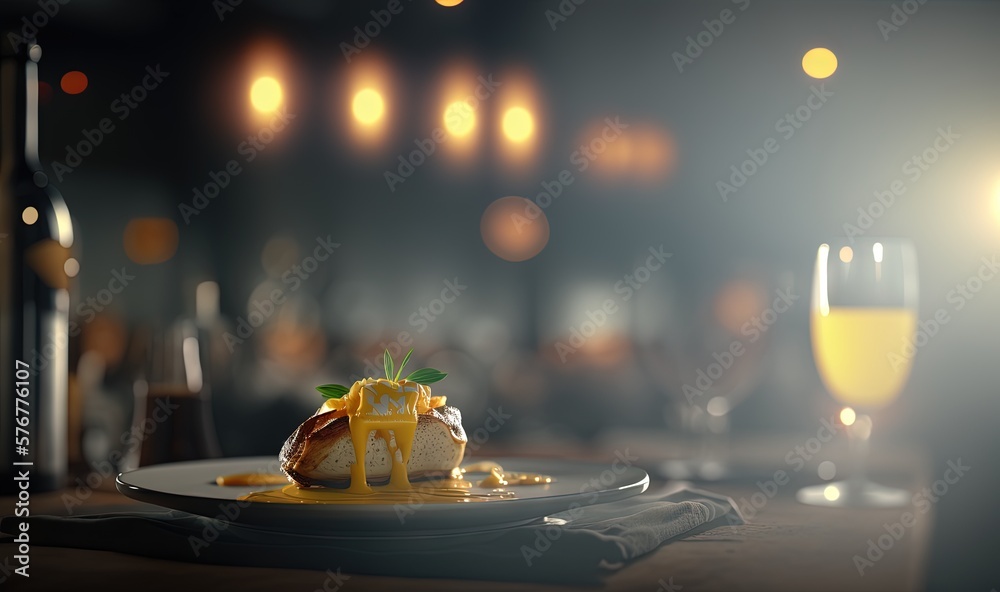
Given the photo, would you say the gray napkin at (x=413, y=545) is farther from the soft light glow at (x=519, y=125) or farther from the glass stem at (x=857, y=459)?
the soft light glow at (x=519, y=125)

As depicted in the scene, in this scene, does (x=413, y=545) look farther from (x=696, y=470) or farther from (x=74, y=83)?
(x=74, y=83)

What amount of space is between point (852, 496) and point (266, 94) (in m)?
2.97

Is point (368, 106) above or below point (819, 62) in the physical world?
above

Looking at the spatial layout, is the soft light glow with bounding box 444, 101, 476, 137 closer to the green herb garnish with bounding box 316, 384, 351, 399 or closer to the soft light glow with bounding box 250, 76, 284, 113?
the soft light glow with bounding box 250, 76, 284, 113

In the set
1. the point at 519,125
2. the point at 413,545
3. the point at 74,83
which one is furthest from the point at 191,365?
the point at 519,125

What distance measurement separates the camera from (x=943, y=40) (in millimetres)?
2949

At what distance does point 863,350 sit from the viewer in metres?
1.58

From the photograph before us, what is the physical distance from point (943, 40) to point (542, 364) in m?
1.67

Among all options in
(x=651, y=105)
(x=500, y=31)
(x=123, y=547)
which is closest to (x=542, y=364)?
(x=651, y=105)

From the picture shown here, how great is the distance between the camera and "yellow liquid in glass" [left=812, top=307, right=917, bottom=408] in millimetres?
1530

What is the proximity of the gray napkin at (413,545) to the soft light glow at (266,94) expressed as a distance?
291cm

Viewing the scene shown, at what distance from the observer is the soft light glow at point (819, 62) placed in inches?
122

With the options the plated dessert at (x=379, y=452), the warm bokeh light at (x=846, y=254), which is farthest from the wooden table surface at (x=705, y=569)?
the warm bokeh light at (x=846, y=254)

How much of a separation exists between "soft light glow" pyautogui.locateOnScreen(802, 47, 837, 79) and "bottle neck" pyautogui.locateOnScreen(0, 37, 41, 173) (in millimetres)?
2503
